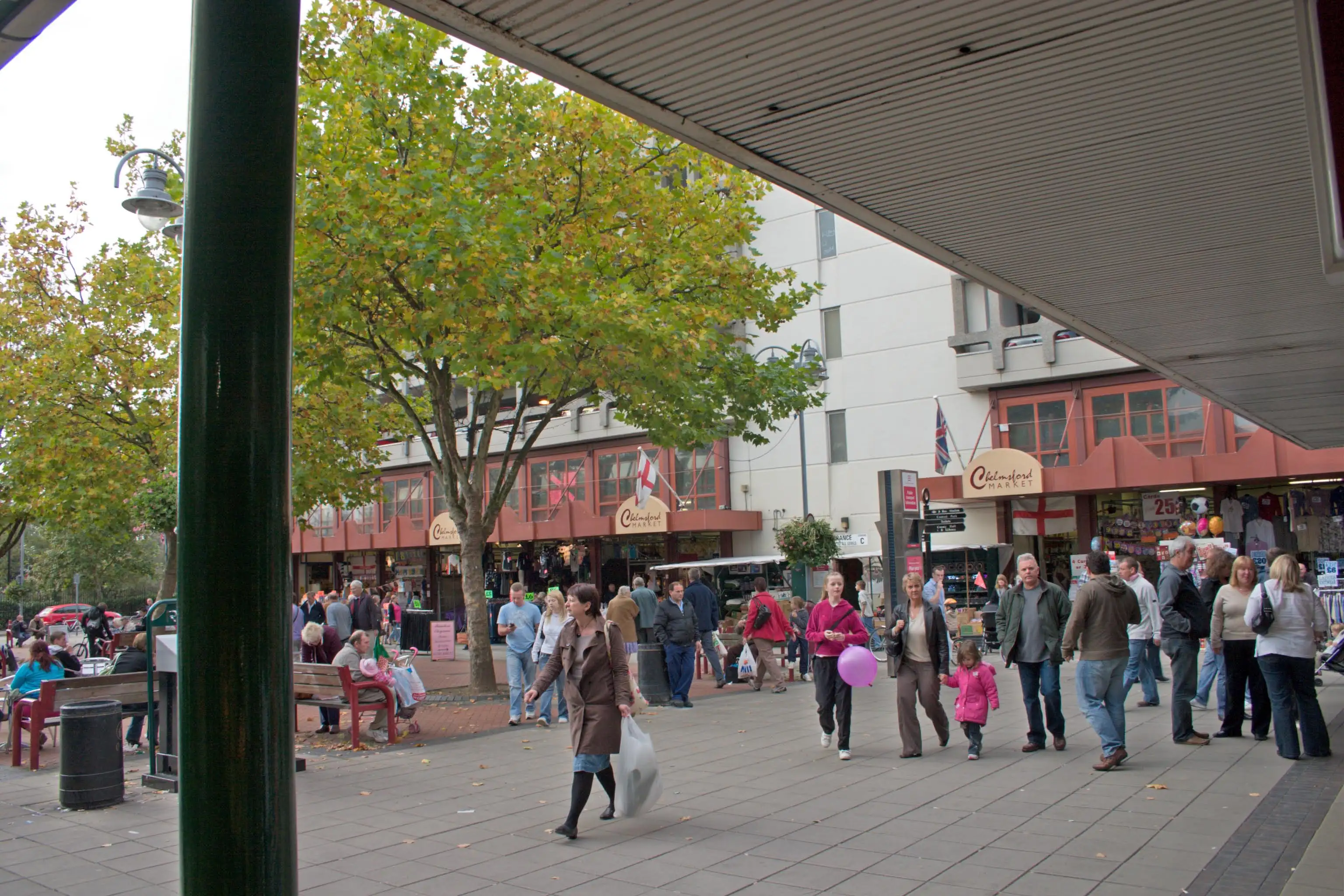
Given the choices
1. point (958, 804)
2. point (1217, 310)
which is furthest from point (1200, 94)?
point (958, 804)

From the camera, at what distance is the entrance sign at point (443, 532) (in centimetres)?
3912

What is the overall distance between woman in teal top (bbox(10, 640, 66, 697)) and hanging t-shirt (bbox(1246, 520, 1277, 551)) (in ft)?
78.2

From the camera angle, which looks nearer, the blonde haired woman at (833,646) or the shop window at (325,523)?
the blonde haired woman at (833,646)

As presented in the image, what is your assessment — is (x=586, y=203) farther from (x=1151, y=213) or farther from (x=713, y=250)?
(x=1151, y=213)

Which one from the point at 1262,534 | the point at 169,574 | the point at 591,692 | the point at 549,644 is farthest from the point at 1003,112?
the point at 1262,534

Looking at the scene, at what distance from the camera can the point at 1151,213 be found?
6.55 meters

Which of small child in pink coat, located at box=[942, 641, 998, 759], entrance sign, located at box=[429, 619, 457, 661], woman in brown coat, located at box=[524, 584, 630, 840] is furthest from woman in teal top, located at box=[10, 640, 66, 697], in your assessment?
entrance sign, located at box=[429, 619, 457, 661]

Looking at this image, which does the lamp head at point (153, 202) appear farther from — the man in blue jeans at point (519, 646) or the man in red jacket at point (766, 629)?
the man in red jacket at point (766, 629)

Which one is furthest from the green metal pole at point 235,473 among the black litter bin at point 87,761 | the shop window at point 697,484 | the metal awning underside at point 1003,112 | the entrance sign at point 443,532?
the entrance sign at point 443,532

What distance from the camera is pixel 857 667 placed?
10281 mm

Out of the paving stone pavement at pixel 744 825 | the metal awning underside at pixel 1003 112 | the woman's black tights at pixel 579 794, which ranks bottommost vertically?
the paving stone pavement at pixel 744 825

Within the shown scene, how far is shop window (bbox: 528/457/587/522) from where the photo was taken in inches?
1487

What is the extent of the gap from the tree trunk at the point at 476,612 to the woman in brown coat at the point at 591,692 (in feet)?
30.4

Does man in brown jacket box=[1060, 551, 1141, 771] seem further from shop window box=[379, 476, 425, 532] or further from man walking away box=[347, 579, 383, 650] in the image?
shop window box=[379, 476, 425, 532]
